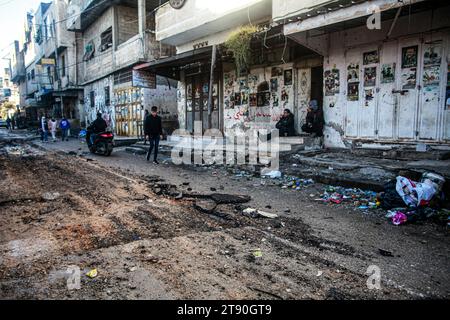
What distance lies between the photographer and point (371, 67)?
8.87 meters

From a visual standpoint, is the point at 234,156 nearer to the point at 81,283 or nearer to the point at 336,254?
the point at 336,254

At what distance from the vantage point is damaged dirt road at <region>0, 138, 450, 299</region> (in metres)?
2.68

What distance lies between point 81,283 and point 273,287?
67.8 inches

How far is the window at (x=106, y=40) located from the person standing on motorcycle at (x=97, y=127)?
1139cm

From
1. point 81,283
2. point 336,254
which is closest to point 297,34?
point 336,254

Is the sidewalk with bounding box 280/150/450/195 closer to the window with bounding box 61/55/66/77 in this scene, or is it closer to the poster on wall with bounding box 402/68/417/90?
the poster on wall with bounding box 402/68/417/90

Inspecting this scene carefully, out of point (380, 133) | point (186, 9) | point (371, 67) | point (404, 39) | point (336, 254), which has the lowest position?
point (336, 254)

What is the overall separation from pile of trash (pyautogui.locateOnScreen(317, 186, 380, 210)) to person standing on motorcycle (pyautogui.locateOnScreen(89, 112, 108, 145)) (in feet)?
30.7

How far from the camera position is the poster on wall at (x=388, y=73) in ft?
27.6

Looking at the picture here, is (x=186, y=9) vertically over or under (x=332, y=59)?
over

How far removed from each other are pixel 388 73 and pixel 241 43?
15.3 feet

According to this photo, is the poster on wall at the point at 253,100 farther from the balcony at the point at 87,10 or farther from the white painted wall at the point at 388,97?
the balcony at the point at 87,10

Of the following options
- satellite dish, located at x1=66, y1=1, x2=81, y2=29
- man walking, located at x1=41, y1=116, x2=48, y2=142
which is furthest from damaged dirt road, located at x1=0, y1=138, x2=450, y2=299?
satellite dish, located at x1=66, y1=1, x2=81, y2=29

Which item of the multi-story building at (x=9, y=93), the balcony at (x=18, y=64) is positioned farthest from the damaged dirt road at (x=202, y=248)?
the multi-story building at (x=9, y=93)
